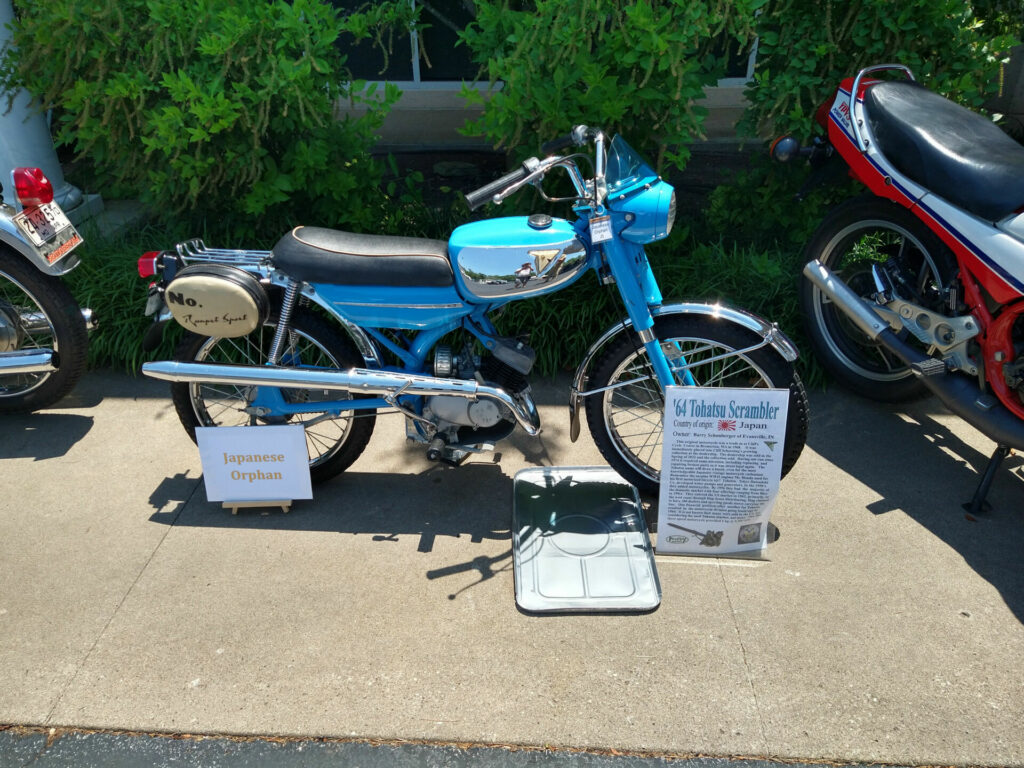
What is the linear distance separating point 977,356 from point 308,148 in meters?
3.17

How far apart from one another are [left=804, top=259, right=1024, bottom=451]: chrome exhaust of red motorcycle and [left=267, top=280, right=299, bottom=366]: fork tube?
2.29 metres

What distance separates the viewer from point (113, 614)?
2758mm

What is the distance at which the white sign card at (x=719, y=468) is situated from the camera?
9.07 feet

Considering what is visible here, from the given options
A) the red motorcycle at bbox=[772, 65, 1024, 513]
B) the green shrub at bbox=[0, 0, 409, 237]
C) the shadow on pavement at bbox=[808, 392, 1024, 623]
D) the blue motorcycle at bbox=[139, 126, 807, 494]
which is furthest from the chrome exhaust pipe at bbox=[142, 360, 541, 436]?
the red motorcycle at bbox=[772, 65, 1024, 513]

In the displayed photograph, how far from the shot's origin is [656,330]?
9.79 feet

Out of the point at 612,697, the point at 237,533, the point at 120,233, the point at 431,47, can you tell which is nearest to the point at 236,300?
the point at 237,533

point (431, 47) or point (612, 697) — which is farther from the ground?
point (431, 47)

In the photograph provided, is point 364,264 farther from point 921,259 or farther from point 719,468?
point 921,259

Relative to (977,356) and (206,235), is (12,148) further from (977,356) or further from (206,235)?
(977,356)

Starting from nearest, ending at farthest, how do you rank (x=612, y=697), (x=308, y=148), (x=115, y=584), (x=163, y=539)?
1. (x=612, y=697)
2. (x=115, y=584)
3. (x=163, y=539)
4. (x=308, y=148)

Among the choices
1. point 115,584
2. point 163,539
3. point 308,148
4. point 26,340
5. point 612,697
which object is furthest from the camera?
point 308,148

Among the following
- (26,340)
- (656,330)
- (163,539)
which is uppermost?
(656,330)

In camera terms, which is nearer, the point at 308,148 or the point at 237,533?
the point at 237,533

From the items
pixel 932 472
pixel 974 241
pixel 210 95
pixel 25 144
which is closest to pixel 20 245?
pixel 210 95
